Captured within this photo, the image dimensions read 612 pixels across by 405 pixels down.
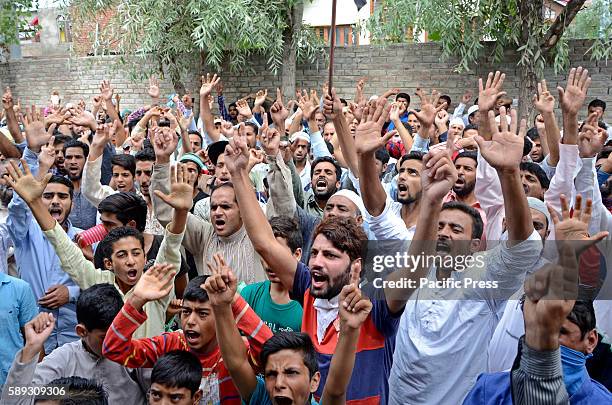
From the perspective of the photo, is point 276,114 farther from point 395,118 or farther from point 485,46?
point 485,46

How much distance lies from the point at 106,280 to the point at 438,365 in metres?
1.76

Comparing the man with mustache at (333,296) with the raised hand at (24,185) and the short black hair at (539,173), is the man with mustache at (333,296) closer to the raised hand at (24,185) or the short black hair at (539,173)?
the raised hand at (24,185)

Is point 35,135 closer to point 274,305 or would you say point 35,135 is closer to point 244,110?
point 244,110

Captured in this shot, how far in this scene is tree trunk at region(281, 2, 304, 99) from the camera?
12.0 meters

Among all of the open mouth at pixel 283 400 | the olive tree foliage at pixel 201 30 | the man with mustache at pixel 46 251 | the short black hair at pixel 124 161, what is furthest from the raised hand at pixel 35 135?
the olive tree foliage at pixel 201 30

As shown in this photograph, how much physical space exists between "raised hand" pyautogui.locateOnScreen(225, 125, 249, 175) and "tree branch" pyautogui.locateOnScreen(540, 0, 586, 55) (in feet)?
25.9

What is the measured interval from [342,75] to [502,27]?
316cm

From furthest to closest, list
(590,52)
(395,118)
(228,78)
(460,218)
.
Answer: (228,78)
(590,52)
(395,118)
(460,218)

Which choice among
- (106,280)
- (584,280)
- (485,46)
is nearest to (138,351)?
(106,280)

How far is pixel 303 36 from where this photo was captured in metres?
12.1

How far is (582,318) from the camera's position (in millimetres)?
2240

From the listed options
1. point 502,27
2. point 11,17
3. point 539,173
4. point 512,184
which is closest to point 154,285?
point 512,184

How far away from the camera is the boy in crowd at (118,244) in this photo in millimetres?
3424

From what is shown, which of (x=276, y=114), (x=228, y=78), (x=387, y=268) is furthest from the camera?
(x=228, y=78)
